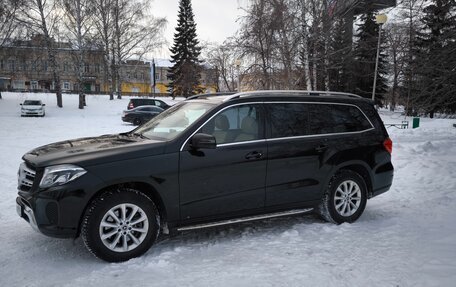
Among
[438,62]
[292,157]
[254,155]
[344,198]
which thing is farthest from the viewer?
[438,62]

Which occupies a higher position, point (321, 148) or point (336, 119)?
point (336, 119)

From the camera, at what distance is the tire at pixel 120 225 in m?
3.96

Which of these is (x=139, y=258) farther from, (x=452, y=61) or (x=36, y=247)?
(x=452, y=61)

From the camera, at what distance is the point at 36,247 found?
4477 mm

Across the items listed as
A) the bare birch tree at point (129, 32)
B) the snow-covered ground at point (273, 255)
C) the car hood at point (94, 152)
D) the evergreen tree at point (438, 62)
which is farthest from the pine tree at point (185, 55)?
the car hood at point (94, 152)

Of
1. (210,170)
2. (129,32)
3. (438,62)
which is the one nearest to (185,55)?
(129,32)

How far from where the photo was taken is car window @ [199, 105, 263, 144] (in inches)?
182

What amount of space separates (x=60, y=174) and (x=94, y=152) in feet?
1.37

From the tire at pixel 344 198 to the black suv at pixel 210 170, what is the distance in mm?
14

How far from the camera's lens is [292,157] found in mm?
4980

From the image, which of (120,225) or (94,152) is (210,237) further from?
(94,152)

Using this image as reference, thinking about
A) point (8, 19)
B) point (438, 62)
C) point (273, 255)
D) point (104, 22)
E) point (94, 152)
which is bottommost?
point (273, 255)

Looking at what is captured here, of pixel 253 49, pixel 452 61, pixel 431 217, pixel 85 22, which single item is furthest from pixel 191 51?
pixel 431 217

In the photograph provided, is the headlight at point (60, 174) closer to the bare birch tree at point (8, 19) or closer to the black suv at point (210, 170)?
the black suv at point (210, 170)
